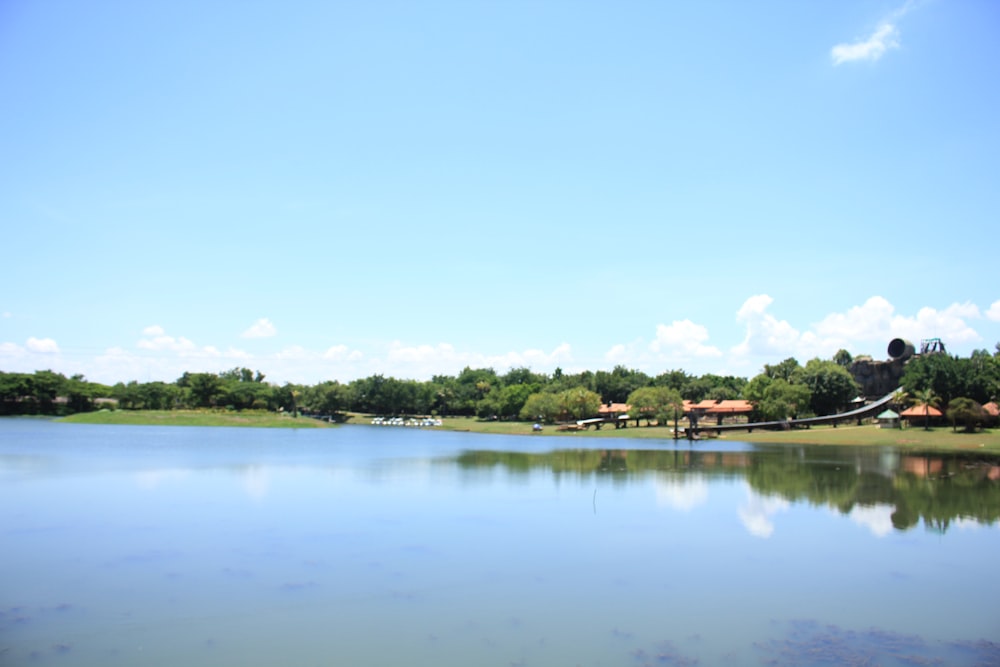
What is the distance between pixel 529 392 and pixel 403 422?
24.6 meters

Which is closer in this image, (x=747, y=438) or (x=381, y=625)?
(x=381, y=625)

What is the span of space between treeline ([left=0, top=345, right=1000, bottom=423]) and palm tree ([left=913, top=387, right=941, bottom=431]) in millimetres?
221

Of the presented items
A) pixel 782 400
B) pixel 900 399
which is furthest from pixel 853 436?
pixel 782 400

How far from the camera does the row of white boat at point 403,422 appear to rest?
126 meters

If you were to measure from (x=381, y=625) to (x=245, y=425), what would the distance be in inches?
3944

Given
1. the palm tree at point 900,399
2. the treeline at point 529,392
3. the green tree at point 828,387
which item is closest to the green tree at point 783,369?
the treeline at point 529,392

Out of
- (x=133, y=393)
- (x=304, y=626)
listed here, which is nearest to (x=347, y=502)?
(x=304, y=626)

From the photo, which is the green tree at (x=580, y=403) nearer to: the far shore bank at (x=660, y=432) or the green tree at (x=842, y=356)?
the far shore bank at (x=660, y=432)

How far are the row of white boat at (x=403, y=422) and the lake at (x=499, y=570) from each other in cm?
8707

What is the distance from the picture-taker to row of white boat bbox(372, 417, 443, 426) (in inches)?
4942

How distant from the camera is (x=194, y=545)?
21594 mm

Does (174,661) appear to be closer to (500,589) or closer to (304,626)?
(304,626)

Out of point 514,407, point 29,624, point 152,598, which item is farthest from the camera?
point 514,407

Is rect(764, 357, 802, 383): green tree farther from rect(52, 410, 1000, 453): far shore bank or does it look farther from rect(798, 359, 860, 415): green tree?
rect(52, 410, 1000, 453): far shore bank
